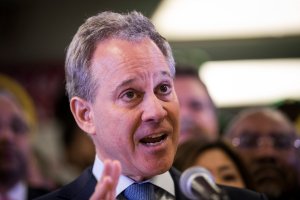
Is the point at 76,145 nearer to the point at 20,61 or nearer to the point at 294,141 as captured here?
the point at 294,141

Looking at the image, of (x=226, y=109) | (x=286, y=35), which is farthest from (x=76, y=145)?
(x=226, y=109)

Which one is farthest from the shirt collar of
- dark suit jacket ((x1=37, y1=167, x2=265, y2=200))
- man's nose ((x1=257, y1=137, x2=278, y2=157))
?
man's nose ((x1=257, y1=137, x2=278, y2=157))

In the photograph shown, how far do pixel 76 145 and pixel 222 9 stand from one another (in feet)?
8.85

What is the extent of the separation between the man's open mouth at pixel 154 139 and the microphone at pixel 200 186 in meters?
0.33

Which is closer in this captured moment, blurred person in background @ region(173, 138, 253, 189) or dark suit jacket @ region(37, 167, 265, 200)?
dark suit jacket @ region(37, 167, 265, 200)

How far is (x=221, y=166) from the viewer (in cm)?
359

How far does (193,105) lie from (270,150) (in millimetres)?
478

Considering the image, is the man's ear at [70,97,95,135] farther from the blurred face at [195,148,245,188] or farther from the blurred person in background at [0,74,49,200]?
the blurred person in background at [0,74,49,200]

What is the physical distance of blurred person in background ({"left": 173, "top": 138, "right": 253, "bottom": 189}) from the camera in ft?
11.7

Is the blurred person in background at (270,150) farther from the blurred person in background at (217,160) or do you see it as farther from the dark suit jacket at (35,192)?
the dark suit jacket at (35,192)

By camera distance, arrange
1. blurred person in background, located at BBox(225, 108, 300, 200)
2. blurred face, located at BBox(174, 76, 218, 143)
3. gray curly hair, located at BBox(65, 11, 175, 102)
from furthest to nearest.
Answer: blurred face, located at BBox(174, 76, 218, 143) < blurred person in background, located at BBox(225, 108, 300, 200) < gray curly hair, located at BBox(65, 11, 175, 102)

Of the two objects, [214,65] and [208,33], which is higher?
[208,33]

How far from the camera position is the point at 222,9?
7582 mm

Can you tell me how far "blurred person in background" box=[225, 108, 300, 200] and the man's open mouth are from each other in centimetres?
172
